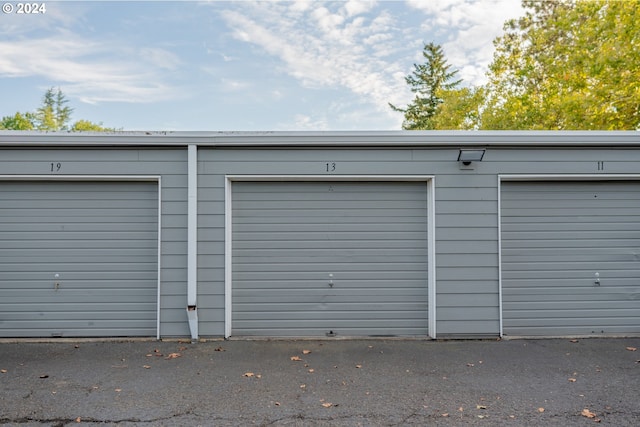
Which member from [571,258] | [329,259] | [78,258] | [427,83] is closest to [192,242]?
[78,258]

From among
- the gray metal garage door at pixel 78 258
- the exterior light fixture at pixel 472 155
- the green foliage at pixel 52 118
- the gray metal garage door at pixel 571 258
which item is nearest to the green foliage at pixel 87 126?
the green foliage at pixel 52 118

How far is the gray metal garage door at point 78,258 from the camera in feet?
17.1

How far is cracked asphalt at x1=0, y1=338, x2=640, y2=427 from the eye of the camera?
2.97 meters

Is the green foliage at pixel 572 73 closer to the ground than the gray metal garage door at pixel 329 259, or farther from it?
farther from it

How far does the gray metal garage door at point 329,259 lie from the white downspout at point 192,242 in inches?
19.9

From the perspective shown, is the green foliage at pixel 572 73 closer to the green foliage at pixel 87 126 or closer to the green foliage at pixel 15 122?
the green foliage at pixel 15 122

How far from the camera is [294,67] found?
13.4 metres

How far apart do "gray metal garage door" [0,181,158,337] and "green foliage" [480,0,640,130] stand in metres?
11.9

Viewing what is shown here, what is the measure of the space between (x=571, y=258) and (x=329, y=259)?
3368 mm

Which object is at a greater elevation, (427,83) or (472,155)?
(427,83)

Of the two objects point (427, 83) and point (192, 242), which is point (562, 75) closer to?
point (192, 242)

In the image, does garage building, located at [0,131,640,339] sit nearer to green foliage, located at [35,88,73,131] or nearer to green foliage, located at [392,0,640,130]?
green foliage, located at [392,0,640,130]

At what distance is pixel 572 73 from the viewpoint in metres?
12.4

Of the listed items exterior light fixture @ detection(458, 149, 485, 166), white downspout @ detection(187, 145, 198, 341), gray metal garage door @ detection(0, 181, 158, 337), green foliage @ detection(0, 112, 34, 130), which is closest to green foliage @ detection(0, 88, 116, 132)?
green foliage @ detection(0, 112, 34, 130)
